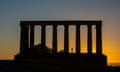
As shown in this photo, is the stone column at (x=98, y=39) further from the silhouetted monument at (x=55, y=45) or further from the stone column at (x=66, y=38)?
the stone column at (x=66, y=38)

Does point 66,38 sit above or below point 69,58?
above

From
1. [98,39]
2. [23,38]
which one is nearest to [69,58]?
[98,39]

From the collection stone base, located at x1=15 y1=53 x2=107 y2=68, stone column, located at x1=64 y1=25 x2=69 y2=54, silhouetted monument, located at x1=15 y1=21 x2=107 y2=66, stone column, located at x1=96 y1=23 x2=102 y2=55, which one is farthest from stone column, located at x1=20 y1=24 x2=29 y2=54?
stone column, located at x1=96 y1=23 x2=102 y2=55

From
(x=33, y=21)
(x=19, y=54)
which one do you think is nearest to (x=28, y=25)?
(x=33, y=21)

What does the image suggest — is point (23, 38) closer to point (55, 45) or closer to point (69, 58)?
point (55, 45)

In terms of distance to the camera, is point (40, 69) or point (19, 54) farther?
point (19, 54)

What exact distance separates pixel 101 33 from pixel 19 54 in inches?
984

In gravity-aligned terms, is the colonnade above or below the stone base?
above

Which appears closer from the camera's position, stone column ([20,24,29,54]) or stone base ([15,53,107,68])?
stone base ([15,53,107,68])

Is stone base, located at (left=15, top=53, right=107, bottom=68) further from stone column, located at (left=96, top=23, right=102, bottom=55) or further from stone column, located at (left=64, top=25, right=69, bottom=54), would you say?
stone column, located at (left=64, top=25, right=69, bottom=54)

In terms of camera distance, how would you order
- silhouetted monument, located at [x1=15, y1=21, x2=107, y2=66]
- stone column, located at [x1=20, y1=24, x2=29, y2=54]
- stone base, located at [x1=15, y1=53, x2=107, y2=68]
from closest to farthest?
1. stone base, located at [x1=15, y1=53, x2=107, y2=68]
2. silhouetted monument, located at [x1=15, y1=21, x2=107, y2=66]
3. stone column, located at [x1=20, y1=24, x2=29, y2=54]

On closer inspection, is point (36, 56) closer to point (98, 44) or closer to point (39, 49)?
point (39, 49)

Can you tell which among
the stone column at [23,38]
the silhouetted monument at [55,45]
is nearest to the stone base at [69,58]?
the silhouetted monument at [55,45]

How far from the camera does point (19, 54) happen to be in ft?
361
